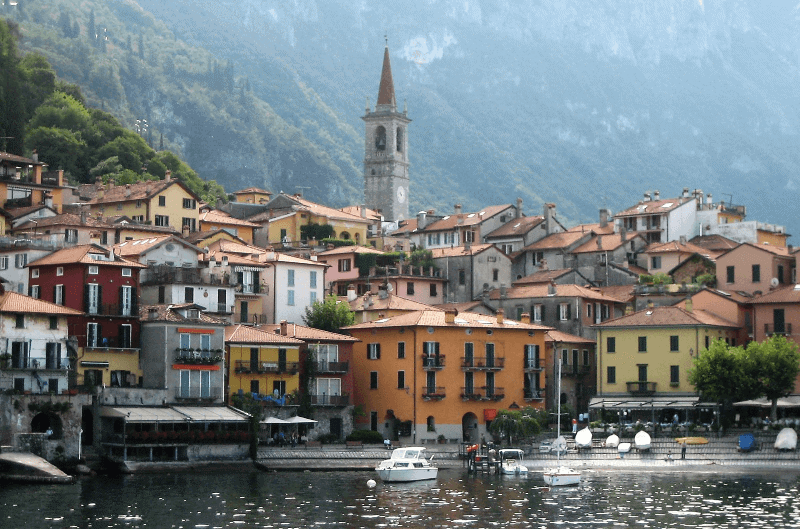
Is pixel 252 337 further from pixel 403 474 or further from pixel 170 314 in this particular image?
pixel 403 474

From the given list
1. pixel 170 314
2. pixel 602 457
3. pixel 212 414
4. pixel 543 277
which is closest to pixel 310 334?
pixel 170 314

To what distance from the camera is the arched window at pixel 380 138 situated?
19238 cm

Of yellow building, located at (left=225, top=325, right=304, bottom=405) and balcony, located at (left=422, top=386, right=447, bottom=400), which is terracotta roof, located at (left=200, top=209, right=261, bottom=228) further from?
balcony, located at (left=422, top=386, right=447, bottom=400)

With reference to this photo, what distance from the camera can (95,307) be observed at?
284 ft

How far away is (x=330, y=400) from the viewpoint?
92688 millimetres

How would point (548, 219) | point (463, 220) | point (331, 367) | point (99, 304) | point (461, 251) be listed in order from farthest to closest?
point (463, 220) < point (548, 219) < point (461, 251) < point (331, 367) < point (99, 304)

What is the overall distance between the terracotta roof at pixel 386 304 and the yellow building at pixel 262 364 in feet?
47.4

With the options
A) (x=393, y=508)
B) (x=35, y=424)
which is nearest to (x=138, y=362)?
(x=35, y=424)

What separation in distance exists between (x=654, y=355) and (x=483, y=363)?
1175cm

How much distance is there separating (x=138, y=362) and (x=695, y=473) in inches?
1298

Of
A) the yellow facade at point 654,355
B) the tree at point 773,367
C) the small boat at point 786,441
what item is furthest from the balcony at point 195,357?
the small boat at point 786,441

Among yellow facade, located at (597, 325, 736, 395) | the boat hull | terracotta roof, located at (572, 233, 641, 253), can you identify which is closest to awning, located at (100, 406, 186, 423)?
the boat hull

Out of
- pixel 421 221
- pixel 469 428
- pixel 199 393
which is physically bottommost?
pixel 469 428

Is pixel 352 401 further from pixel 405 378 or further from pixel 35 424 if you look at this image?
pixel 35 424
